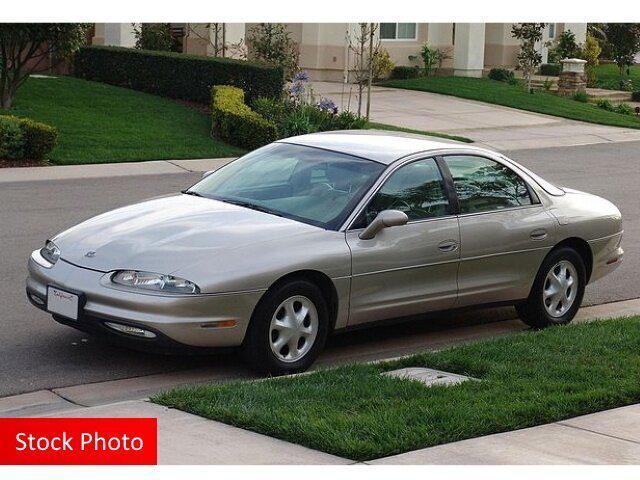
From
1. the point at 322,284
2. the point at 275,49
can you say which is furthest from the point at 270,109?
the point at 322,284

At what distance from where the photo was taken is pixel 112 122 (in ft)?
72.4

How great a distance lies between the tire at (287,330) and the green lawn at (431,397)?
40 centimetres

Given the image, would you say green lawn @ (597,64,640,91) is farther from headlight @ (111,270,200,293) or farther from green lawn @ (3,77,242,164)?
headlight @ (111,270,200,293)

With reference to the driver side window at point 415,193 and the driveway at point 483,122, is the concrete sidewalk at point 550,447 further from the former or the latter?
the driveway at point 483,122

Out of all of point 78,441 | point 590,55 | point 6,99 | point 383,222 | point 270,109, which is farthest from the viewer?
point 590,55

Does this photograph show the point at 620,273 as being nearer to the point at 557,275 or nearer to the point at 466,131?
the point at 557,275

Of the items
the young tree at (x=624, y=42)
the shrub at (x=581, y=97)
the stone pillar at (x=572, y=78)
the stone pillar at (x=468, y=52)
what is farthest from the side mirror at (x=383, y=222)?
the young tree at (x=624, y=42)

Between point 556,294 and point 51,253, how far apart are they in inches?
157

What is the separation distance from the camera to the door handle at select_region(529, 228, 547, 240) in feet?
31.0

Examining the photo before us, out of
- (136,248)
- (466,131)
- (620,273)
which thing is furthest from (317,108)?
(136,248)

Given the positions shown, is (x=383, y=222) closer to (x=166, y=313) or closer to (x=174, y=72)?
(x=166, y=313)

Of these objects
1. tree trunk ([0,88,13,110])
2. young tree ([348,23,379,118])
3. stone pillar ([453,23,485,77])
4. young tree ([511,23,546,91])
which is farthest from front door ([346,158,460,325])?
stone pillar ([453,23,485,77])

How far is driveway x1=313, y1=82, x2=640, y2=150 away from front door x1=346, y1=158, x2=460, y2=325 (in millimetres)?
14810

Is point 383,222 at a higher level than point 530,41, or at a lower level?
lower
